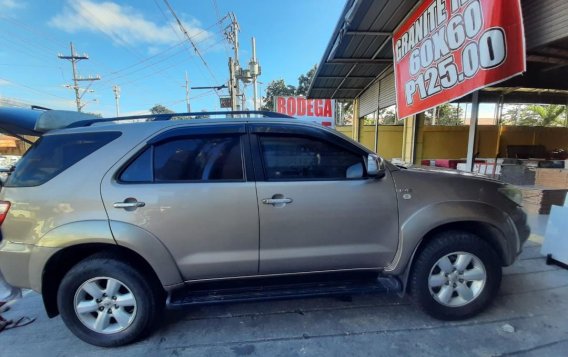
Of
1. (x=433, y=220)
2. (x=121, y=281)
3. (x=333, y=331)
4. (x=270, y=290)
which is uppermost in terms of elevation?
(x=433, y=220)

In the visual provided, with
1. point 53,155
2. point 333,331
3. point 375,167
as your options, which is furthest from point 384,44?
point 53,155

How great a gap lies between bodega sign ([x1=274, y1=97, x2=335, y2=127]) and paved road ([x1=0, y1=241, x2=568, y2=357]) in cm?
1260

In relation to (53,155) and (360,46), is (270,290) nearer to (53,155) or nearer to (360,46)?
(53,155)

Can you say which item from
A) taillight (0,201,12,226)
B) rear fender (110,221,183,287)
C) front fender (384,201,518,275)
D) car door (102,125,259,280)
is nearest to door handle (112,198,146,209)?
car door (102,125,259,280)

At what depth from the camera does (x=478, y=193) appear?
2.63m

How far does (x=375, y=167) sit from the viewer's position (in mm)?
2406

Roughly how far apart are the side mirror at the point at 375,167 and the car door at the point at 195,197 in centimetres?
95

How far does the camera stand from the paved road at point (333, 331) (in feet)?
7.73

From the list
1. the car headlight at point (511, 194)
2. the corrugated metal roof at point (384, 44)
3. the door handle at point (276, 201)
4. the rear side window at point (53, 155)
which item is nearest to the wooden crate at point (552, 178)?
the corrugated metal roof at point (384, 44)

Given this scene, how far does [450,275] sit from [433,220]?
0.54 m

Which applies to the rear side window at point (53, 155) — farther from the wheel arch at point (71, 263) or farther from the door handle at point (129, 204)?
the wheel arch at point (71, 263)

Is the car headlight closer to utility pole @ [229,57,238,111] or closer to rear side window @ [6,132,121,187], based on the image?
rear side window @ [6,132,121,187]

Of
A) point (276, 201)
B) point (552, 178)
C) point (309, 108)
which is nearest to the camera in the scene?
point (276, 201)

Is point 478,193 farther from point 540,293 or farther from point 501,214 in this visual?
point 540,293
